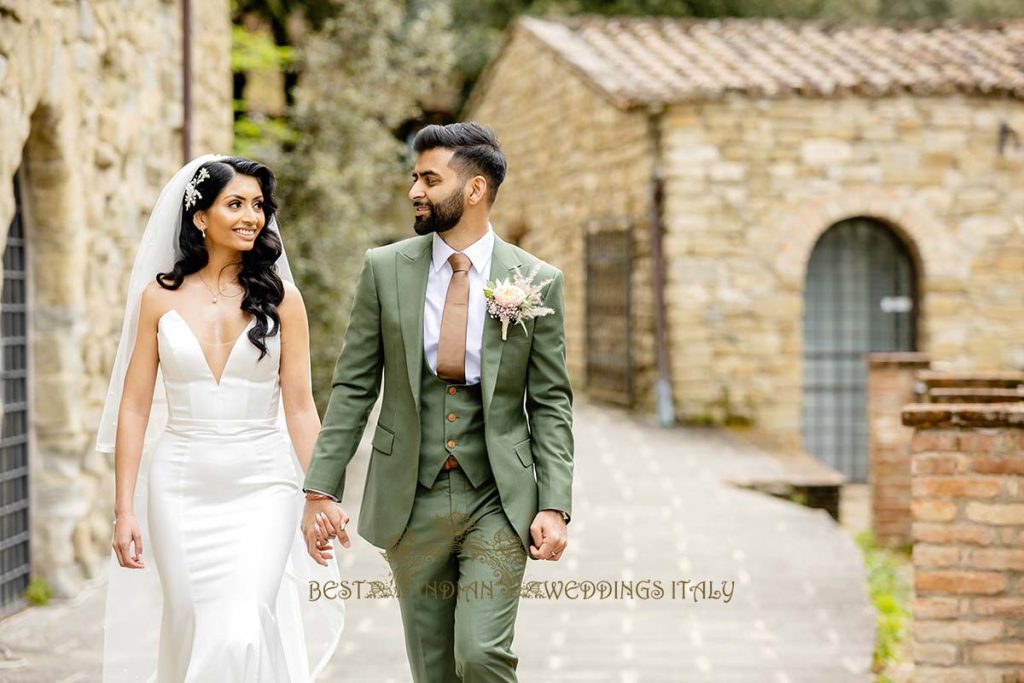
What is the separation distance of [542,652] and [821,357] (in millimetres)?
8659

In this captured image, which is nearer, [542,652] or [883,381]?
[542,652]

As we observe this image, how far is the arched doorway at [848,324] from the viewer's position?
13.0 m

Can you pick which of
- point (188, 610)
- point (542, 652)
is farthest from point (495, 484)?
point (542, 652)

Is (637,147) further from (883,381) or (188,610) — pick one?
(188,610)

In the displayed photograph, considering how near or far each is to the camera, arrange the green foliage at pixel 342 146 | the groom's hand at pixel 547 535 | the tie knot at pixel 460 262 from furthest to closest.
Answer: the green foliage at pixel 342 146
the tie knot at pixel 460 262
the groom's hand at pixel 547 535

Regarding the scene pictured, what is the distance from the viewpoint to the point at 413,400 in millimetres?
3207

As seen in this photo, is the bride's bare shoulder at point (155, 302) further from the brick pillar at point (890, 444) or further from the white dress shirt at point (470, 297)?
the brick pillar at point (890, 444)

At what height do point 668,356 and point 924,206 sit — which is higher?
point 924,206

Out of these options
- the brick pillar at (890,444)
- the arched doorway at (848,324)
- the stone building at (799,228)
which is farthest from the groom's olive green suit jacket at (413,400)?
the arched doorway at (848,324)

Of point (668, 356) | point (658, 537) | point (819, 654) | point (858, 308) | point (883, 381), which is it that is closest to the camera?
point (819, 654)

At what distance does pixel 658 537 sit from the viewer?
24.9ft

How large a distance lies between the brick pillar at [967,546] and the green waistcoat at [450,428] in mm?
2208

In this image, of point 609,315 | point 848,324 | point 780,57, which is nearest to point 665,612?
point 609,315

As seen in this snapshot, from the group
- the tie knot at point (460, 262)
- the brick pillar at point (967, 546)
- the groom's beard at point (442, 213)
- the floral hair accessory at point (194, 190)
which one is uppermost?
the floral hair accessory at point (194, 190)
